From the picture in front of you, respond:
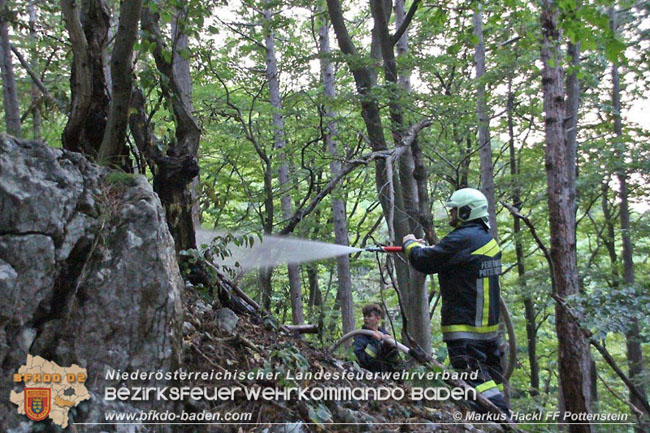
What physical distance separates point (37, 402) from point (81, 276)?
663 millimetres

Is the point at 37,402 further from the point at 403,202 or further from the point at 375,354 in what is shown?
the point at 403,202

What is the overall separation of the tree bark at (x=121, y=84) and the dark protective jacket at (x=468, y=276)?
102 inches

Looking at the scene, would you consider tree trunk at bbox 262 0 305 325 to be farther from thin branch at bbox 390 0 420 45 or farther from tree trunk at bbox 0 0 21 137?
tree trunk at bbox 0 0 21 137

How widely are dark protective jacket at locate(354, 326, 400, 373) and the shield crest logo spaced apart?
3.35 metres

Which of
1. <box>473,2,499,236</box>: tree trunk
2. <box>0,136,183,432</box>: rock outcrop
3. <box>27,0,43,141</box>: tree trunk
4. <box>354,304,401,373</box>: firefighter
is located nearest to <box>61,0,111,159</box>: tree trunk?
<box>27,0,43,141</box>: tree trunk

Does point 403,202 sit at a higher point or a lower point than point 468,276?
higher

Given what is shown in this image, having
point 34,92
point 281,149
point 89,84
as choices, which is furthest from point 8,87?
point 281,149

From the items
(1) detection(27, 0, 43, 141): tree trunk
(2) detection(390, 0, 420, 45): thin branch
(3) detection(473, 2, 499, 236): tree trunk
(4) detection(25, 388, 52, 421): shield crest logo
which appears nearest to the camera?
(4) detection(25, 388, 52, 421): shield crest logo

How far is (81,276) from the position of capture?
275 cm

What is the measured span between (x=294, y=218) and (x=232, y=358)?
102 inches

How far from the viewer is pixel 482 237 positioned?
4371 millimetres

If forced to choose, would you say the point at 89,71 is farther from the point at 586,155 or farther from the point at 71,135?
the point at 586,155

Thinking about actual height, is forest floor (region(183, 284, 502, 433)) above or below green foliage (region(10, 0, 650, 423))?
below

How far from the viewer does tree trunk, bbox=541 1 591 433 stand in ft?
17.9
